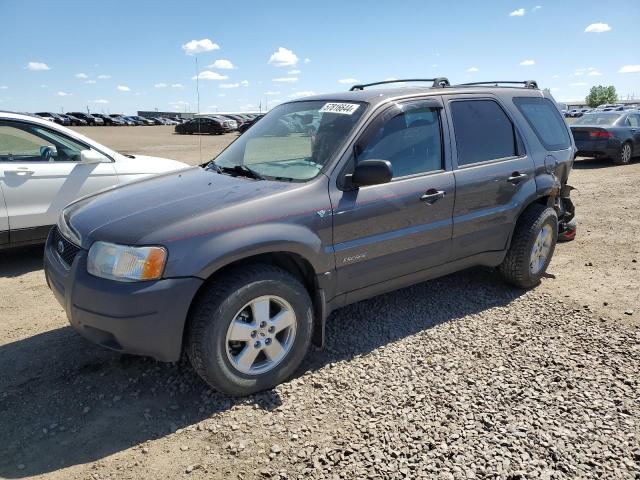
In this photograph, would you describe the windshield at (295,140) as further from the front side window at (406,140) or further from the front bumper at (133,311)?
the front bumper at (133,311)

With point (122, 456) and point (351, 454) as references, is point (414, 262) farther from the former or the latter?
point (122, 456)

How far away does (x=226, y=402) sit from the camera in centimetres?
304

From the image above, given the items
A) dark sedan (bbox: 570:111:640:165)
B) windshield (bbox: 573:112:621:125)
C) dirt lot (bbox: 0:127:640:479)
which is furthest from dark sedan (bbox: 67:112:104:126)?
dirt lot (bbox: 0:127:640:479)

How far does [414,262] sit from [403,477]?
171cm

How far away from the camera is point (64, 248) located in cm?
322

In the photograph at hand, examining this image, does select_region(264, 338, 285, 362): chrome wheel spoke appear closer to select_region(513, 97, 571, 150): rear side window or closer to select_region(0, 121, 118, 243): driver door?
select_region(513, 97, 571, 150): rear side window

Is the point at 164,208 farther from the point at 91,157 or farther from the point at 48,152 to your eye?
the point at 48,152

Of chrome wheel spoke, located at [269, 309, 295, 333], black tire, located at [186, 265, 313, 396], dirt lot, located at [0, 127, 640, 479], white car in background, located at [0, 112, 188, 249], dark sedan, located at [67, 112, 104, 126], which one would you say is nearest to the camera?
dirt lot, located at [0, 127, 640, 479]

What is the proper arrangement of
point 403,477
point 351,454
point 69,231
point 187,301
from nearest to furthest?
point 403,477, point 351,454, point 187,301, point 69,231

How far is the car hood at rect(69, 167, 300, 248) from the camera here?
282 cm

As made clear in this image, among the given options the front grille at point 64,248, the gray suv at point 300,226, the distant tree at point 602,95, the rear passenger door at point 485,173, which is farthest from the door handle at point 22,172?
the distant tree at point 602,95

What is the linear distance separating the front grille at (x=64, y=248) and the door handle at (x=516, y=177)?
11.2ft

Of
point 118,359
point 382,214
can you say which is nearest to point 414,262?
point 382,214

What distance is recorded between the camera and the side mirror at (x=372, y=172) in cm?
318
